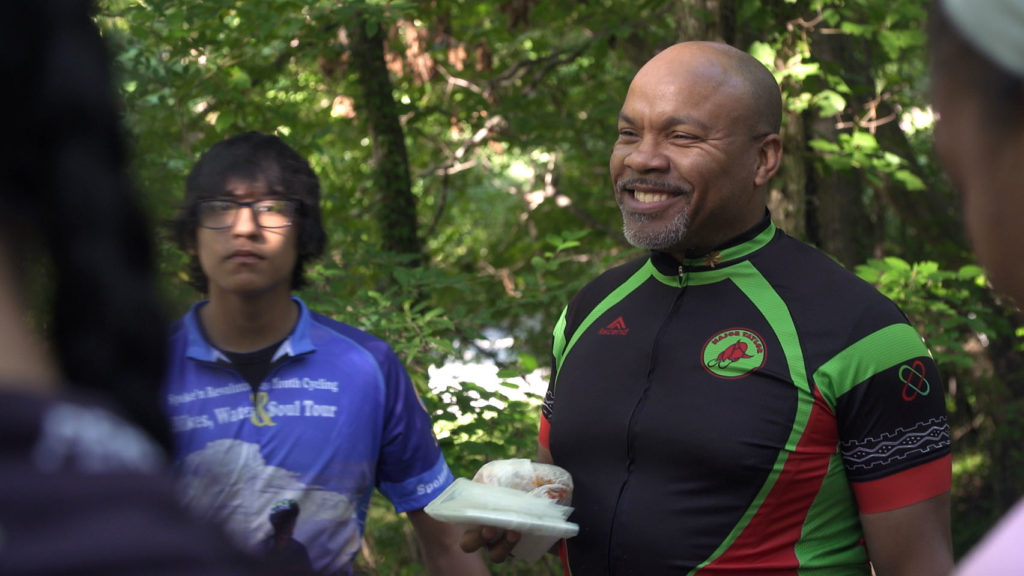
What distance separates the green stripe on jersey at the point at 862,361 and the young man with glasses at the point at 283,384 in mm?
976

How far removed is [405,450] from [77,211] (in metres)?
1.90

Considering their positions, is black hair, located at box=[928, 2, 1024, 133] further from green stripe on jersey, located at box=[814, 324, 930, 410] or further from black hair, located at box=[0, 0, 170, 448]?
green stripe on jersey, located at box=[814, 324, 930, 410]

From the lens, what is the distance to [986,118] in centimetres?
106

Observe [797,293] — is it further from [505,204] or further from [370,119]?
[505,204]

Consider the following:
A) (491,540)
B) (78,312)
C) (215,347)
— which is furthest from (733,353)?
(78,312)

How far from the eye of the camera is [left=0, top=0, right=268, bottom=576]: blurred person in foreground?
0.64m

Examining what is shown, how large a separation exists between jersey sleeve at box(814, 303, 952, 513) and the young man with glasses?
981mm

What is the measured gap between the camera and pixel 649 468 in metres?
2.62

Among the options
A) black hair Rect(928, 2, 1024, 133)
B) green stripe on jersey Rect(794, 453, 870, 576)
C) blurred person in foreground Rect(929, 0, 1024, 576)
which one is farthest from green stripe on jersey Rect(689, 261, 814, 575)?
black hair Rect(928, 2, 1024, 133)

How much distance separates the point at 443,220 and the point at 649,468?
21.7ft

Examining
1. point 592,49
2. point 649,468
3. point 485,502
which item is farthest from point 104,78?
point 592,49

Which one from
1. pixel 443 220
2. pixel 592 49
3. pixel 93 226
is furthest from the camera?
pixel 443 220

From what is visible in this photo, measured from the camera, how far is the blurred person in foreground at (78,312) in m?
0.64

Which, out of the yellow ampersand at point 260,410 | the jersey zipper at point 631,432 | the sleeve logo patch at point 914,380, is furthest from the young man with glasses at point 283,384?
the sleeve logo patch at point 914,380
